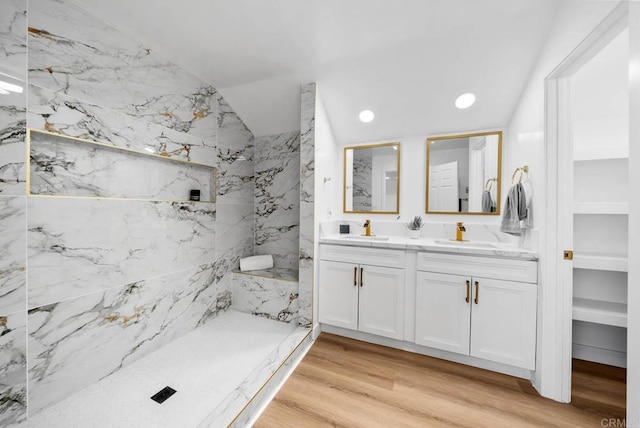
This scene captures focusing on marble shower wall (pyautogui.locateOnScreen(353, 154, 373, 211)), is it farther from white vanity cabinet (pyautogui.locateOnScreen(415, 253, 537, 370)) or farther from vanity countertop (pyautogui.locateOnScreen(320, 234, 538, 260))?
white vanity cabinet (pyautogui.locateOnScreen(415, 253, 537, 370))

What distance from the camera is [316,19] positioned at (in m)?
1.66

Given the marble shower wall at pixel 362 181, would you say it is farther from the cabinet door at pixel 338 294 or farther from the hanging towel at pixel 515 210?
the hanging towel at pixel 515 210

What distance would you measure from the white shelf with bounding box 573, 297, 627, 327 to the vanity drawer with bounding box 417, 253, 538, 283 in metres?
0.48

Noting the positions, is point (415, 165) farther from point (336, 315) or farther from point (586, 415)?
point (586, 415)

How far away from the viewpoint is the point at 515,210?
1.81 m

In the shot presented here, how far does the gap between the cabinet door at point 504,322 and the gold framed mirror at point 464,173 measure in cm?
86

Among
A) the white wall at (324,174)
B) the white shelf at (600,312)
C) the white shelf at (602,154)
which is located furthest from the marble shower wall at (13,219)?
the white shelf at (602,154)

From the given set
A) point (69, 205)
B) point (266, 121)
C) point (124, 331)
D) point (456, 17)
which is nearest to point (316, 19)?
point (456, 17)

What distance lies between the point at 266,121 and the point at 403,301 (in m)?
2.37

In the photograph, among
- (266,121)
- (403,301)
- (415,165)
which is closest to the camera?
(403,301)

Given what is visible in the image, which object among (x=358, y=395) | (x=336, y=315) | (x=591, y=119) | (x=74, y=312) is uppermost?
(x=591, y=119)

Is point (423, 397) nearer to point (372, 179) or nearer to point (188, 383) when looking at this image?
point (188, 383)

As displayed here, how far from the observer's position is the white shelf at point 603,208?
5.48 feet

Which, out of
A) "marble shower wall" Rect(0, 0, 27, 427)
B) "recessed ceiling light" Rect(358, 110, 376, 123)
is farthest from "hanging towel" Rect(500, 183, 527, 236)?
"marble shower wall" Rect(0, 0, 27, 427)
